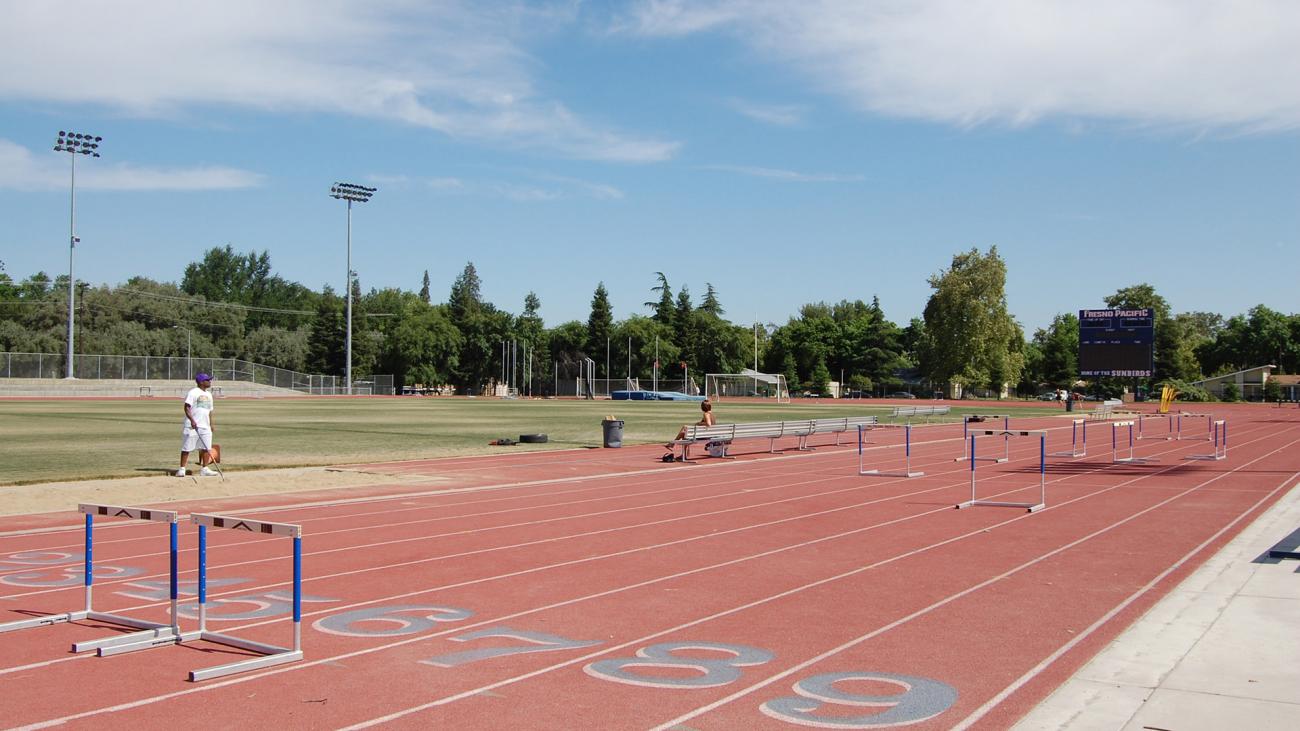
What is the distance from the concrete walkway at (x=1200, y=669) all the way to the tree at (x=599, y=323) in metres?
112

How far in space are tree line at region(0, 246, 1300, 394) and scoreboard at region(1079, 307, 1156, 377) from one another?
135 feet

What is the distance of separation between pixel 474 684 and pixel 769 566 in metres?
4.57

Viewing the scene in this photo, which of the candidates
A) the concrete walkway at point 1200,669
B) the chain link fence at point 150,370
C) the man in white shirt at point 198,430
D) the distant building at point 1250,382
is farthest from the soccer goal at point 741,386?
the concrete walkway at point 1200,669

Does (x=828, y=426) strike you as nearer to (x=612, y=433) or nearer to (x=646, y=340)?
(x=612, y=433)

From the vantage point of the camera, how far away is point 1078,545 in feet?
37.4

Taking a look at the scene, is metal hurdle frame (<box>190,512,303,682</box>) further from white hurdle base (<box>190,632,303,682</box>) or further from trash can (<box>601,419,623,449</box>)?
trash can (<box>601,419,623,449</box>)

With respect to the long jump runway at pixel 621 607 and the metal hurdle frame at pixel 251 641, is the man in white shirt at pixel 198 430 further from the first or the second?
the metal hurdle frame at pixel 251 641

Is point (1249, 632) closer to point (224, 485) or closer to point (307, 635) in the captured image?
point (307, 635)

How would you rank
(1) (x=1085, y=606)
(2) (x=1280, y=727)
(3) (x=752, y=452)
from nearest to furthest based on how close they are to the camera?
1. (2) (x=1280, y=727)
2. (1) (x=1085, y=606)
3. (3) (x=752, y=452)

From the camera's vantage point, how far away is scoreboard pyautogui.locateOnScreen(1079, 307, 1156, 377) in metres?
52.0

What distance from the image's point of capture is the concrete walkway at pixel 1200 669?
17.9 ft

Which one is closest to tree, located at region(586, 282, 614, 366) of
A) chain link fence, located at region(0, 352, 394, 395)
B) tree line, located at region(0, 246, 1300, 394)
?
tree line, located at region(0, 246, 1300, 394)

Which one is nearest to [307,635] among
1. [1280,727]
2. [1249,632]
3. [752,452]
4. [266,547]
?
[266,547]

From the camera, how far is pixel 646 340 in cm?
11731
